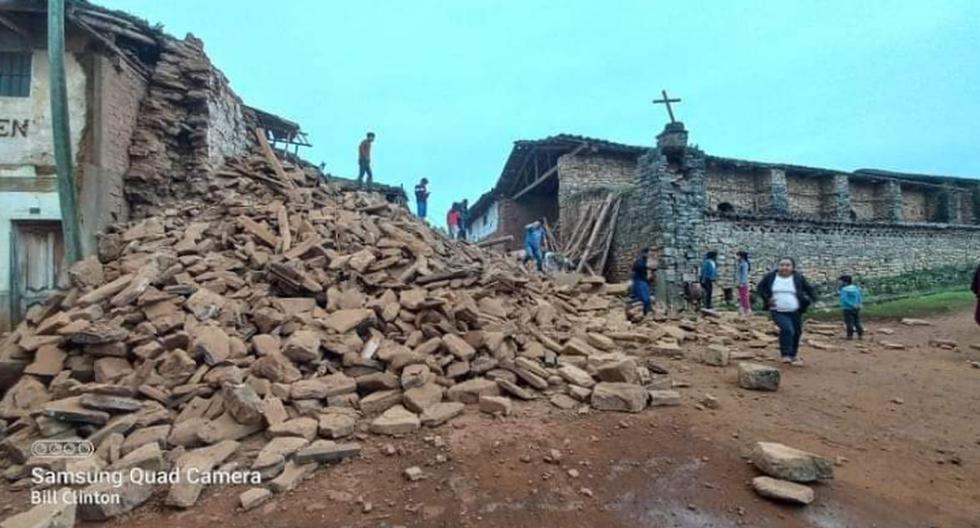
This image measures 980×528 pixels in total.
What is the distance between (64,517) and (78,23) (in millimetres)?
8248

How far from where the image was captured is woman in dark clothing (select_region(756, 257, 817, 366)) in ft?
20.8

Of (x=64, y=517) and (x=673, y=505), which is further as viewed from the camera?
(x=673, y=505)

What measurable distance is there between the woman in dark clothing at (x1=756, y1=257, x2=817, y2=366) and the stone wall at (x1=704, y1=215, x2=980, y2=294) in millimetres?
7238

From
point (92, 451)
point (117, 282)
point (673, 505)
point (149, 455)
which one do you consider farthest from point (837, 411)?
point (117, 282)

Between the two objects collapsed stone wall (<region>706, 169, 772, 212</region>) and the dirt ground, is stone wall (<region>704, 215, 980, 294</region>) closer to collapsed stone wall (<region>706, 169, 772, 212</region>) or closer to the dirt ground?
collapsed stone wall (<region>706, 169, 772, 212</region>)

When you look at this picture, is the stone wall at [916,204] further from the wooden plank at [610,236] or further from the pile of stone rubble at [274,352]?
the pile of stone rubble at [274,352]

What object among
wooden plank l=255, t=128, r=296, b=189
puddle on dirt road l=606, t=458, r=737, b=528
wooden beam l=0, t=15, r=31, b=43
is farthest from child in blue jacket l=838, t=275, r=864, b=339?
wooden beam l=0, t=15, r=31, b=43

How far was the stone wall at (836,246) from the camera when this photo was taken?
13711mm

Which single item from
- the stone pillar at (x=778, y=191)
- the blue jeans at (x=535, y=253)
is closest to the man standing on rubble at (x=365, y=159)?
the blue jeans at (x=535, y=253)

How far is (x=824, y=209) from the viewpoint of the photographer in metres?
19.3

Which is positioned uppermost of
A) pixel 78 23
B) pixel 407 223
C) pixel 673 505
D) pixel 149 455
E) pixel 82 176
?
pixel 78 23

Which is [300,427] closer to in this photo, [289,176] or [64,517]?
[64,517]

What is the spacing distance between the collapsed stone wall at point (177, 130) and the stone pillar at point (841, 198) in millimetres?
21854

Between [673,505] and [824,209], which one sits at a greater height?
[824,209]
